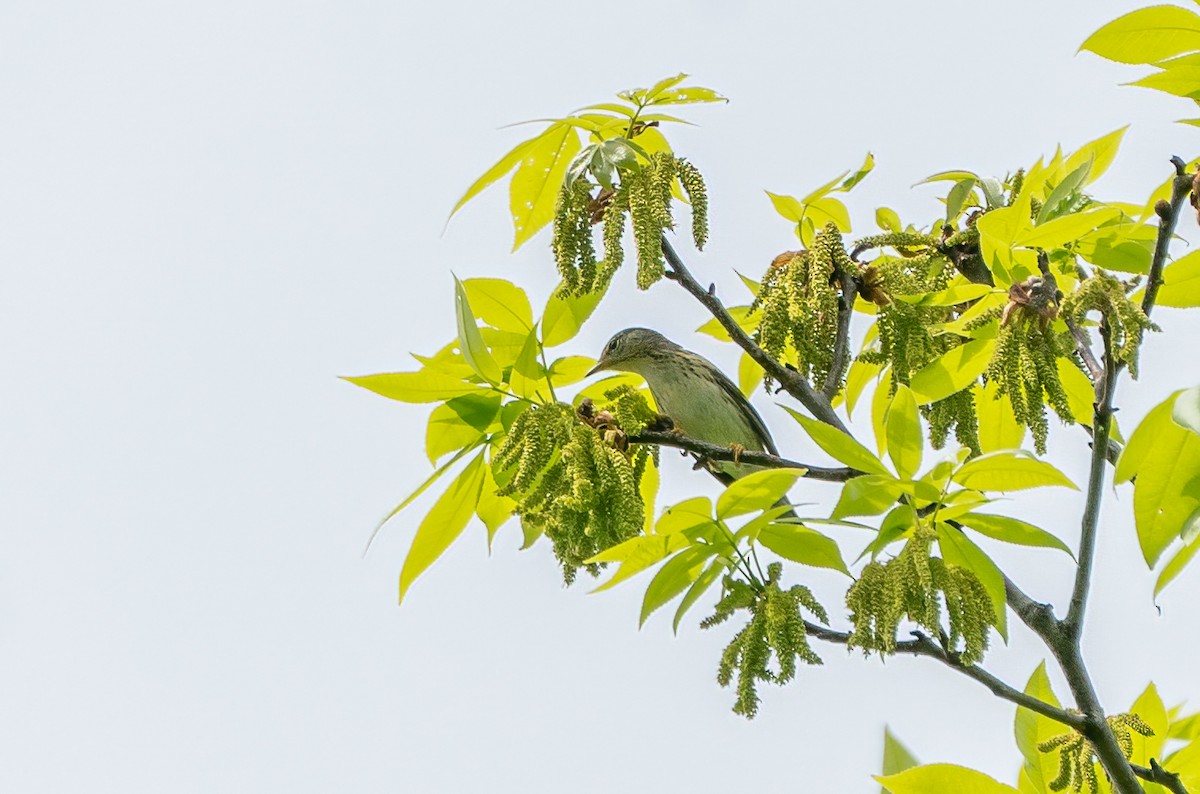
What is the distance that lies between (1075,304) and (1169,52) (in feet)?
2.38

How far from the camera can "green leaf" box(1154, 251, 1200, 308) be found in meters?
2.84

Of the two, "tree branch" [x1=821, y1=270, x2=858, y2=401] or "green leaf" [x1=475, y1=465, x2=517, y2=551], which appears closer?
"tree branch" [x1=821, y1=270, x2=858, y2=401]

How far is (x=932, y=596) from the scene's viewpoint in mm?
2654

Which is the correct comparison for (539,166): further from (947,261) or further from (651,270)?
(947,261)

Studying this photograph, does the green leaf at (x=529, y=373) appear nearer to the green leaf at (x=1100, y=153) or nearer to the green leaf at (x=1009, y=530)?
the green leaf at (x=1009, y=530)

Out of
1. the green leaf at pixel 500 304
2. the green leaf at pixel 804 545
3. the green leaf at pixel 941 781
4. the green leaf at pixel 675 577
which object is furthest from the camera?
the green leaf at pixel 500 304

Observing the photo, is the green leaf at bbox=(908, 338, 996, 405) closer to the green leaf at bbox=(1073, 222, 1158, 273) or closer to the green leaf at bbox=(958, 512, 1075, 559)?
the green leaf at bbox=(958, 512, 1075, 559)

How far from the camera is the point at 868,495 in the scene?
286 centimetres

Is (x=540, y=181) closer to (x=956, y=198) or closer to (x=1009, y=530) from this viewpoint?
(x=956, y=198)

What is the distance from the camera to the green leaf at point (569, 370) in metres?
3.78

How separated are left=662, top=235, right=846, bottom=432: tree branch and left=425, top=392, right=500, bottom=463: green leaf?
22.6 inches

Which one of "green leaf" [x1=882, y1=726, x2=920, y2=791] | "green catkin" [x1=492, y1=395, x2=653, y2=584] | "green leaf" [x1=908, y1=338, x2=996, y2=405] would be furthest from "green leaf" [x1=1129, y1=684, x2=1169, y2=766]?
"green catkin" [x1=492, y1=395, x2=653, y2=584]

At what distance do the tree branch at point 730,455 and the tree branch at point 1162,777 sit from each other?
0.93 metres

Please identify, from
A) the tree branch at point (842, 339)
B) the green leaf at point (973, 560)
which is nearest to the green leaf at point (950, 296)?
the tree branch at point (842, 339)
